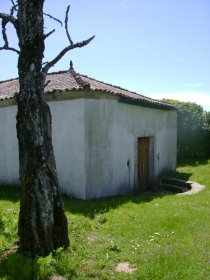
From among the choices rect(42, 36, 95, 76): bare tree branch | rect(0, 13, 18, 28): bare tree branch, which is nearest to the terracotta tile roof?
rect(42, 36, 95, 76): bare tree branch

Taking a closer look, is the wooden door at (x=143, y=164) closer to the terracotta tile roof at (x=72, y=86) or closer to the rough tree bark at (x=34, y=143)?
the terracotta tile roof at (x=72, y=86)

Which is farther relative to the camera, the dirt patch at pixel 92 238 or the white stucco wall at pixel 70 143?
the white stucco wall at pixel 70 143

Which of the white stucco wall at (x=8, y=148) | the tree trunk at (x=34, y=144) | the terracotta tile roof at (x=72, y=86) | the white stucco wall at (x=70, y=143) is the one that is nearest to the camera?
the tree trunk at (x=34, y=144)

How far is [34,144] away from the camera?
208 inches

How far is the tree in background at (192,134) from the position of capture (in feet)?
67.4

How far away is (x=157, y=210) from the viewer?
336 inches

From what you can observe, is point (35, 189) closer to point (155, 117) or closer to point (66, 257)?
point (66, 257)

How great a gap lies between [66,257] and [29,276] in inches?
28.0

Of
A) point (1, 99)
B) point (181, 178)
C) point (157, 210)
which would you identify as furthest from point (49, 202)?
point (181, 178)

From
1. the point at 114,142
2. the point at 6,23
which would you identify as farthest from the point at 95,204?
the point at 6,23

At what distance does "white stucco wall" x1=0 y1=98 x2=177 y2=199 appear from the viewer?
981cm

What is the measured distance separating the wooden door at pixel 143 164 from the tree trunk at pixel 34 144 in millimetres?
7471

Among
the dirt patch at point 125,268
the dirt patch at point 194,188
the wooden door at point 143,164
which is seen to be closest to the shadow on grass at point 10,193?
the wooden door at point 143,164

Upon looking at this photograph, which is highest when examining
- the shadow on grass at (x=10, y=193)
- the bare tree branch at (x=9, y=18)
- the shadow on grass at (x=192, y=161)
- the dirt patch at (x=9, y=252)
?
the bare tree branch at (x=9, y=18)
